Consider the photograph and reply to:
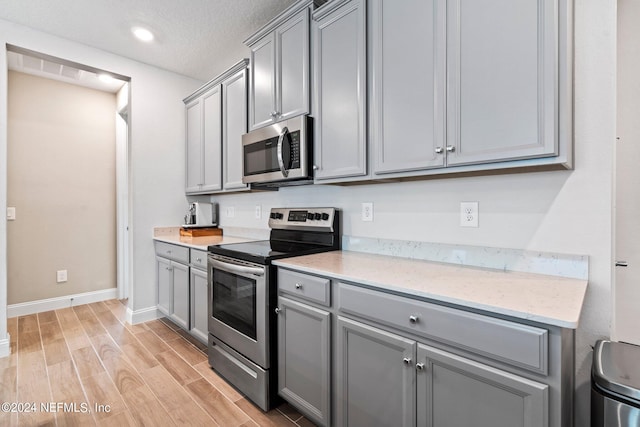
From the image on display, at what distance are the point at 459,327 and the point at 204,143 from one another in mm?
2936

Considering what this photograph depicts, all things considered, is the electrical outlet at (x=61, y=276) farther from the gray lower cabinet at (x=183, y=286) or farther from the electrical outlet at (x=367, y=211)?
the electrical outlet at (x=367, y=211)

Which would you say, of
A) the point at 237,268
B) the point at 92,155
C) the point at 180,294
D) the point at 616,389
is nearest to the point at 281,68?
the point at 237,268

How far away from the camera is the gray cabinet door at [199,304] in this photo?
247cm

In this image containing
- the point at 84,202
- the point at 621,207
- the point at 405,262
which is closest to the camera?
the point at 621,207

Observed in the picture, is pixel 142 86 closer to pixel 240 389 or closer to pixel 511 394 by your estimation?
pixel 240 389

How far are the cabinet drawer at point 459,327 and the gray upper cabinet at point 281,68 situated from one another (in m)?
1.31

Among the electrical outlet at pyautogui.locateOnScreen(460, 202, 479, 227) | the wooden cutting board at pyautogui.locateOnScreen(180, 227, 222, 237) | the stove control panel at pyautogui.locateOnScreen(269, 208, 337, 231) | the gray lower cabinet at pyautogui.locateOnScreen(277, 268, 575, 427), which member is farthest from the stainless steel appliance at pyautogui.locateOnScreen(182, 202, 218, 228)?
the electrical outlet at pyautogui.locateOnScreen(460, 202, 479, 227)

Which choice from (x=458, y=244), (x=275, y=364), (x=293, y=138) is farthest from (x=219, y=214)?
(x=458, y=244)

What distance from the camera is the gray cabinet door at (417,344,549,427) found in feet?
2.99

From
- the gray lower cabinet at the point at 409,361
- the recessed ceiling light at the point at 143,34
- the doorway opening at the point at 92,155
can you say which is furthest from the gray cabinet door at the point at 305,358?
the recessed ceiling light at the point at 143,34

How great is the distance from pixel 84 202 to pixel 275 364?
11.2 feet

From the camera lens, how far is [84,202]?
376 centimetres

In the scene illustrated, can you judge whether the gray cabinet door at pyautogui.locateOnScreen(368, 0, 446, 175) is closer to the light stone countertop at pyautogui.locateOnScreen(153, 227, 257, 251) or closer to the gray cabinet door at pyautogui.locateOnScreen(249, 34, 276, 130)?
the gray cabinet door at pyautogui.locateOnScreen(249, 34, 276, 130)

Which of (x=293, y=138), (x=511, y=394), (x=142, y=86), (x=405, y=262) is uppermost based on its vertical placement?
(x=142, y=86)
